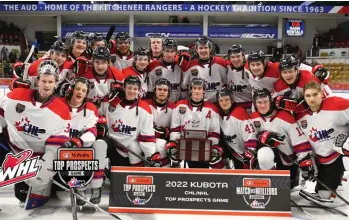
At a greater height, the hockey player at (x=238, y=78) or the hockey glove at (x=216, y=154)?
the hockey player at (x=238, y=78)

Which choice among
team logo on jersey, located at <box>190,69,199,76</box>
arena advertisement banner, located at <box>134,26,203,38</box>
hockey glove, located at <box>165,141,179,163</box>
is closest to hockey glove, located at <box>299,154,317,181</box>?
hockey glove, located at <box>165,141,179,163</box>

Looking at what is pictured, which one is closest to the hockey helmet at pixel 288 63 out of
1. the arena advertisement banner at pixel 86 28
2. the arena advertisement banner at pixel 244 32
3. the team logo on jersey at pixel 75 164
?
the team logo on jersey at pixel 75 164

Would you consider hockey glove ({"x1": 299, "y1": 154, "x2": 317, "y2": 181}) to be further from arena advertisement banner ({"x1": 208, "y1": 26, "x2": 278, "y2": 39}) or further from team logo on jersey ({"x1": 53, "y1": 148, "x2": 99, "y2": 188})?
arena advertisement banner ({"x1": 208, "y1": 26, "x2": 278, "y2": 39})

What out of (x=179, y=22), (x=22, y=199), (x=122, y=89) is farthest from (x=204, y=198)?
(x=179, y=22)

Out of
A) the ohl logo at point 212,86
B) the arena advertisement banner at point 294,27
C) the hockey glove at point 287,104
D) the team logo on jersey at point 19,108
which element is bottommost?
the team logo on jersey at point 19,108

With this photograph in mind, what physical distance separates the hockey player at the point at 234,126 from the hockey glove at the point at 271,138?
187 mm

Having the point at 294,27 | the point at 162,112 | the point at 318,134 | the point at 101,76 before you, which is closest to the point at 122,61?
the point at 101,76

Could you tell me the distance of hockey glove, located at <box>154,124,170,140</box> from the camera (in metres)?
3.02

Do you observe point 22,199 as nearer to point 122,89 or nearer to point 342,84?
point 122,89

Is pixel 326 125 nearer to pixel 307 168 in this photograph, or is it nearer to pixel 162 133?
pixel 307 168

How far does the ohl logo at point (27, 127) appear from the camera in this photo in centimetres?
230

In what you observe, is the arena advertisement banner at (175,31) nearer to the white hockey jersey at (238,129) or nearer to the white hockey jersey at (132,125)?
the white hockey jersey at (238,129)

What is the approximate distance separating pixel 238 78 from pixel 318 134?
969mm

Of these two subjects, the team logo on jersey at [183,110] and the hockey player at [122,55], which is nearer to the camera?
the team logo on jersey at [183,110]
